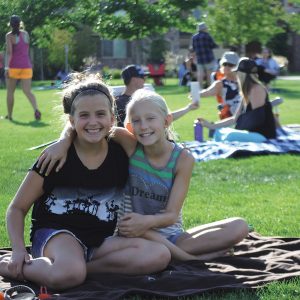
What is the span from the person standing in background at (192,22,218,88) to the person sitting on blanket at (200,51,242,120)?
10.2 m

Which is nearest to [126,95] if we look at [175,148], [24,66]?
[175,148]

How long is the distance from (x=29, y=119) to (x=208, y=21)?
22.2 m

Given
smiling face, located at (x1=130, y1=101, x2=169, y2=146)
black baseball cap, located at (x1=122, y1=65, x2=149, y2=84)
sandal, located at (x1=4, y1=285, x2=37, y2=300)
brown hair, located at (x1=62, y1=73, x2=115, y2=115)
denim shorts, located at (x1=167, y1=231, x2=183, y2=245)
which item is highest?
brown hair, located at (x1=62, y1=73, x2=115, y2=115)

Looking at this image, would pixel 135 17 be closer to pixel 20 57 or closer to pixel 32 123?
pixel 20 57

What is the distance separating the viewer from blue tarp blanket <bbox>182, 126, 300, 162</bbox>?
380 inches

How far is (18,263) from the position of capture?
4.50 meters

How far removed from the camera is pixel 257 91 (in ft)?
33.1

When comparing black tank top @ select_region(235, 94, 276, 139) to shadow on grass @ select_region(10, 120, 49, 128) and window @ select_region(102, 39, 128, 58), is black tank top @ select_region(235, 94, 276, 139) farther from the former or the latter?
window @ select_region(102, 39, 128, 58)

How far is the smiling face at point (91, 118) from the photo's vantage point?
4.65m

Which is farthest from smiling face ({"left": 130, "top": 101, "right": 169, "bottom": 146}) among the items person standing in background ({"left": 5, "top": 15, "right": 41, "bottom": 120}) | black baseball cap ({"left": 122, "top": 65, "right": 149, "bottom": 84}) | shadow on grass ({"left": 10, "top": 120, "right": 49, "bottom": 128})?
person standing in background ({"left": 5, "top": 15, "right": 41, "bottom": 120})

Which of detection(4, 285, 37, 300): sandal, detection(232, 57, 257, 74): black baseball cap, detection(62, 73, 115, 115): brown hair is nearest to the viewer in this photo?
detection(4, 285, 37, 300): sandal

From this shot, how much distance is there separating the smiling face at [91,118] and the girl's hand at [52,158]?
0.15 meters

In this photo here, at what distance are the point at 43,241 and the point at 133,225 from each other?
0.53 m

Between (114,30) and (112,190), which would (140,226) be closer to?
(112,190)
